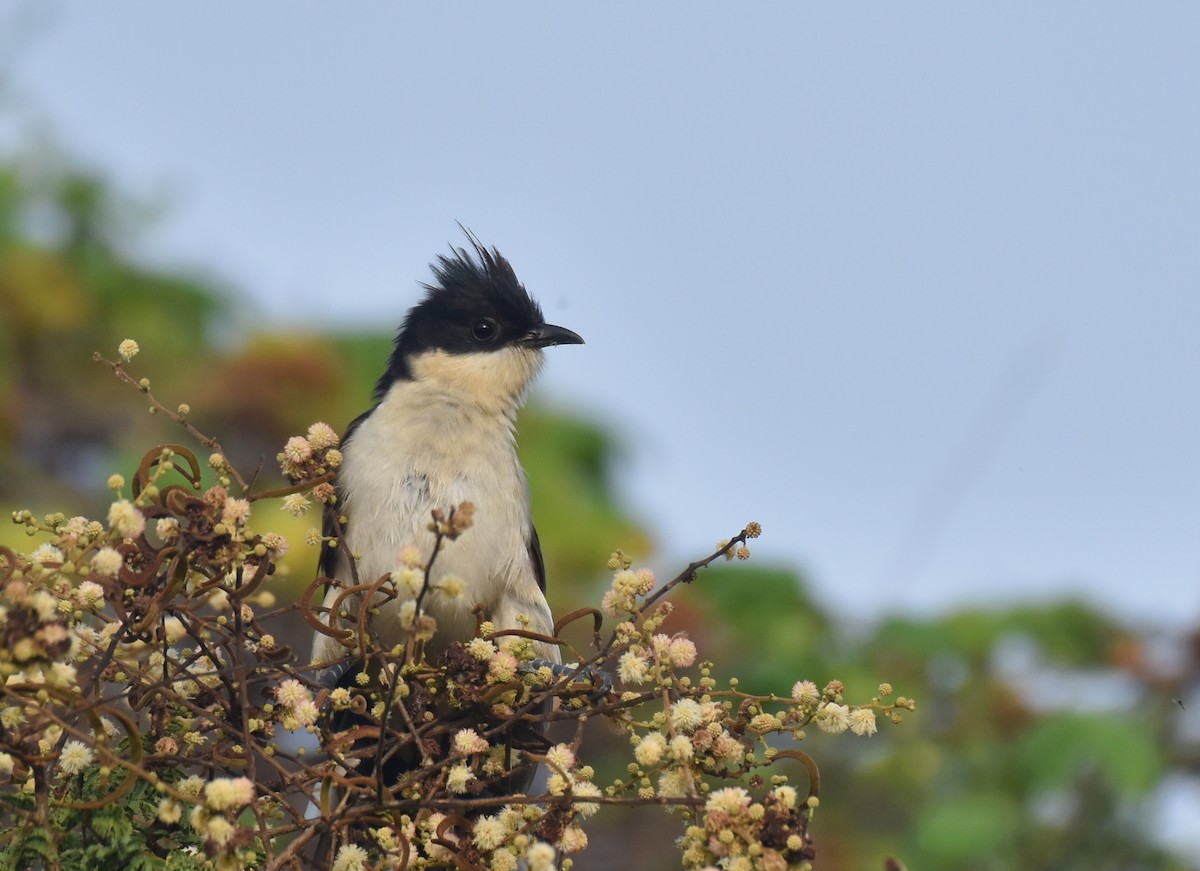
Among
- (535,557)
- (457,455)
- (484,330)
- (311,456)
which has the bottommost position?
(311,456)

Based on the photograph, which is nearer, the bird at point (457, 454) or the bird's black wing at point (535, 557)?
the bird at point (457, 454)

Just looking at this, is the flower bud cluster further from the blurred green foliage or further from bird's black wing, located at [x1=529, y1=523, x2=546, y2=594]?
the blurred green foliage

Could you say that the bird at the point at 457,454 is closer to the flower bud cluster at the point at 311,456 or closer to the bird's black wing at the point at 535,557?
the bird's black wing at the point at 535,557

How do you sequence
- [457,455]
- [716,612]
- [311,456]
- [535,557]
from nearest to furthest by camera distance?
[311,456]
[457,455]
[535,557]
[716,612]

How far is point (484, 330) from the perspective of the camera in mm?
5207

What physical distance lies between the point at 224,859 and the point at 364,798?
13.3 inches

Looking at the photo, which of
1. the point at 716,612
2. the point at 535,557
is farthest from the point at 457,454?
the point at 716,612

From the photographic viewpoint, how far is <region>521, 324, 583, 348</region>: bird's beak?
17.2 ft

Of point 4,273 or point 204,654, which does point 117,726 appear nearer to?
point 204,654

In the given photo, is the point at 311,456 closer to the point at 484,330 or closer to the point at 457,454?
the point at 457,454

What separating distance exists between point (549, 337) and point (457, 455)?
0.87 metres

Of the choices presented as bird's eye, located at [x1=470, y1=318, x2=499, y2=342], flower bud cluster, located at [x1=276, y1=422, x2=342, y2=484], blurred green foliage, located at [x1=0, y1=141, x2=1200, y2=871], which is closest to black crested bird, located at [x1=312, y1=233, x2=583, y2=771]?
bird's eye, located at [x1=470, y1=318, x2=499, y2=342]

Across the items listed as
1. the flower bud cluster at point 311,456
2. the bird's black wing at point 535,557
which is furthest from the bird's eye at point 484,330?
→ the flower bud cluster at point 311,456

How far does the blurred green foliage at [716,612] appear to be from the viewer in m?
6.07
